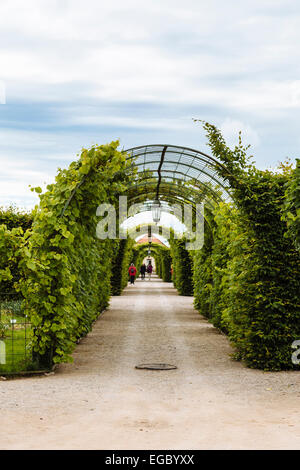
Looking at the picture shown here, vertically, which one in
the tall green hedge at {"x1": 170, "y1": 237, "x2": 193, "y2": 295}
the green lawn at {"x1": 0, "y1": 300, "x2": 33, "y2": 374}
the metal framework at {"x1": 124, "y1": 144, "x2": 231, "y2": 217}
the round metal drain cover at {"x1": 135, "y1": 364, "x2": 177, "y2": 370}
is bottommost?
the round metal drain cover at {"x1": 135, "y1": 364, "x2": 177, "y2": 370}

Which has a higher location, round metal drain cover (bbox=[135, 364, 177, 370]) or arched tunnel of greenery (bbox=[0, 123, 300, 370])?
arched tunnel of greenery (bbox=[0, 123, 300, 370])

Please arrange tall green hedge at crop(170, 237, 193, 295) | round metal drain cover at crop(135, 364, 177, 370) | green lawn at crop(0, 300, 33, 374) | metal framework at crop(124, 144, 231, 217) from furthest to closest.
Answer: tall green hedge at crop(170, 237, 193, 295) → metal framework at crop(124, 144, 231, 217) → round metal drain cover at crop(135, 364, 177, 370) → green lawn at crop(0, 300, 33, 374)

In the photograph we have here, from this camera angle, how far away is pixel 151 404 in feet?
19.8

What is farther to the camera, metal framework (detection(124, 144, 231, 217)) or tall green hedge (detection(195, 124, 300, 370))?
metal framework (detection(124, 144, 231, 217))

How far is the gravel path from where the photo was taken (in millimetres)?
4672

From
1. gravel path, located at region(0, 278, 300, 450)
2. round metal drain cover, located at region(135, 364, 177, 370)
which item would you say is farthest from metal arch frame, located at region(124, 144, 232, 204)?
gravel path, located at region(0, 278, 300, 450)

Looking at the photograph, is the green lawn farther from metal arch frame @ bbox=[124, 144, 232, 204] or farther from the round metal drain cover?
metal arch frame @ bbox=[124, 144, 232, 204]

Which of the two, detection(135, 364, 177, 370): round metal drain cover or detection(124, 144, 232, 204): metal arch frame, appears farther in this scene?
detection(124, 144, 232, 204): metal arch frame

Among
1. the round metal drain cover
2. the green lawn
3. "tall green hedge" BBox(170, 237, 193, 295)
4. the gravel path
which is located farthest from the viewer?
"tall green hedge" BBox(170, 237, 193, 295)

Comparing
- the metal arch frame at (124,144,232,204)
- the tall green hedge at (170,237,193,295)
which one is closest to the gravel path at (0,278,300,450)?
the metal arch frame at (124,144,232,204)

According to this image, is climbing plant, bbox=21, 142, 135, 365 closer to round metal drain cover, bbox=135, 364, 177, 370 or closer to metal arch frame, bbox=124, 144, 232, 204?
round metal drain cover, bbox=135, 364, 177, 370

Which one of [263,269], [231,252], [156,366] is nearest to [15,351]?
[156,366]

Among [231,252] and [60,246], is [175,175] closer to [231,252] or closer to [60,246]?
[231,252]
